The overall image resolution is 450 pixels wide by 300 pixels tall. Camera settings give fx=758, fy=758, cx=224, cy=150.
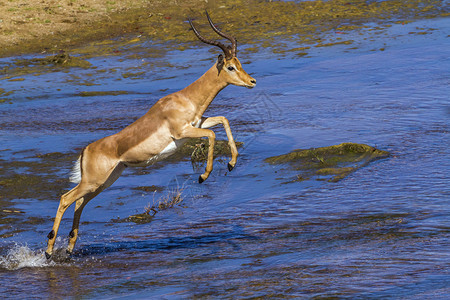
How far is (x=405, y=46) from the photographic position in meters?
19.1

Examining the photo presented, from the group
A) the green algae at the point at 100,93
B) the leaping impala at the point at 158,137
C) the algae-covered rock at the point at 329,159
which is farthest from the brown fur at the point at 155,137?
the green algae at the point at 100,93

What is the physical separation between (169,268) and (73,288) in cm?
98

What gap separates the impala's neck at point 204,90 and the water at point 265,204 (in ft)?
4.83

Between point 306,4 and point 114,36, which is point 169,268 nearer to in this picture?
point 114,36

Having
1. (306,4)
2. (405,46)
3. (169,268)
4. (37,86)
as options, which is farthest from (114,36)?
(169,268)

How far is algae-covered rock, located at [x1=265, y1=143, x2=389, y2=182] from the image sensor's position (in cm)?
1066

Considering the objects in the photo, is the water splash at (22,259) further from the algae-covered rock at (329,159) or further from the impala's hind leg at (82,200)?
the algae-covered rock at (329,159)

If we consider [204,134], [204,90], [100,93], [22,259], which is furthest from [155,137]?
[100,93]

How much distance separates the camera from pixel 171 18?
22.4 metres

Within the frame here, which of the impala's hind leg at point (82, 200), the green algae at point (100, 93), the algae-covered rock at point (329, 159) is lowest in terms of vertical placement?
the algae-covered rock at point (329, 159)

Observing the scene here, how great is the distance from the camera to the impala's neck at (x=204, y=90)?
8695mm

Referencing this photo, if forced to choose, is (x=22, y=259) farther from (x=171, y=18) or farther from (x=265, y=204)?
(x=171, y=18)

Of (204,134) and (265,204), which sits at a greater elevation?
(204,134)

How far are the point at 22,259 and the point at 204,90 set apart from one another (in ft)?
9.28
